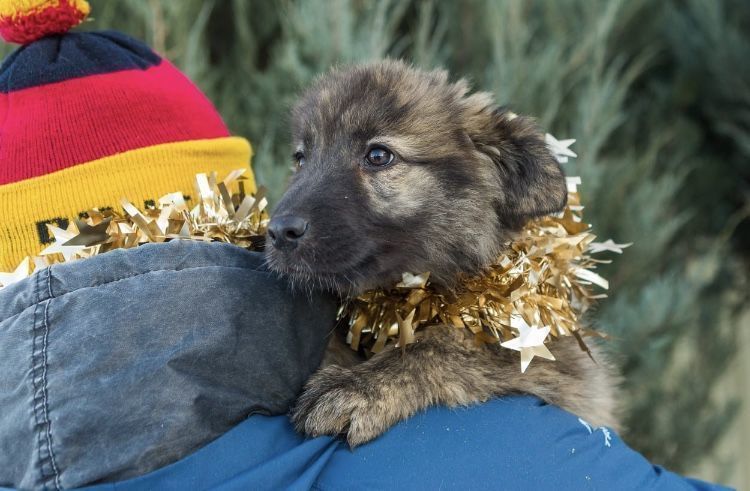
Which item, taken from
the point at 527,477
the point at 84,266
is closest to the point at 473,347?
the point at 527,477

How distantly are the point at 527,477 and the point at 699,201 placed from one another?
3.77 m

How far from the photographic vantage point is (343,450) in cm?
176

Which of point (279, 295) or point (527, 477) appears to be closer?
point (527, 477)

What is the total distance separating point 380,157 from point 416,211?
0.19 meters

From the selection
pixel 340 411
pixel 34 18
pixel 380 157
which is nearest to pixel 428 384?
pixel 340 411

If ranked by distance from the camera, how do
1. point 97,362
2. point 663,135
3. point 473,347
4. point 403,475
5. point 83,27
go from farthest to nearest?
point 663,135, point 83,27, point 473,347, point 403,475, point 97,362

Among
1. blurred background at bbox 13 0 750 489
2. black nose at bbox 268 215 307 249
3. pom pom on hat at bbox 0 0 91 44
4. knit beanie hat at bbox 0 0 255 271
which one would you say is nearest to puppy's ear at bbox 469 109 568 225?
black nose at bbox 268 215 307 249

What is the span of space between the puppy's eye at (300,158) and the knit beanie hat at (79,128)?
0.26 metres

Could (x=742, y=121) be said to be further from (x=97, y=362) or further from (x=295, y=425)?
(x=97, y=362)

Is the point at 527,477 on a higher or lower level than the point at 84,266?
lower

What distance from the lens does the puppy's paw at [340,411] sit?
5.83 ft

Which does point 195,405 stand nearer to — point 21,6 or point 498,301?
point 498,301

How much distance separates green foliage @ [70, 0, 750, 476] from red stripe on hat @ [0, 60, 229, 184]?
6.04ft

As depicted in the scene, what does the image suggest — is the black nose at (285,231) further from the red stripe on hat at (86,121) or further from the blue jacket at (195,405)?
the red stripe on hat at (86,121)
